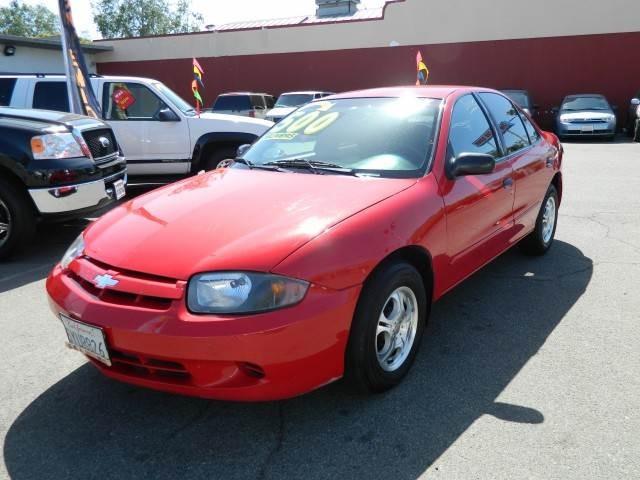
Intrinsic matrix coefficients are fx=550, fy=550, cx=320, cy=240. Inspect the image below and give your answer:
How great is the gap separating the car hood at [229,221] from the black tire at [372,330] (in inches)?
13.9

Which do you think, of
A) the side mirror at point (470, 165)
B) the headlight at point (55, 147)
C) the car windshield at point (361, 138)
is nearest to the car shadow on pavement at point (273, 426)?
the side mirror at point (470, 165)

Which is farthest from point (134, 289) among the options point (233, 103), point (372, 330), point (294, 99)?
point (233, 103)

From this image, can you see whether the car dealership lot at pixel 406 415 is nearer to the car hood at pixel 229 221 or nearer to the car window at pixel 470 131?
the car hood at pixel 229 221

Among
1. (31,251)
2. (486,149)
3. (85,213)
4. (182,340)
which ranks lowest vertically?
(31,251)

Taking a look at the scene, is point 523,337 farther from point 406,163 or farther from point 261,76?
point 261,76

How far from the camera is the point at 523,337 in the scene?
135 inches

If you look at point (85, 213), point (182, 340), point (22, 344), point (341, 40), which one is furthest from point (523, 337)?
point (341, 40)

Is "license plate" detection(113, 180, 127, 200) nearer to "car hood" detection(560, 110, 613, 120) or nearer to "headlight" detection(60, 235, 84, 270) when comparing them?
"headlight" detection(60, 235, 84, 270)

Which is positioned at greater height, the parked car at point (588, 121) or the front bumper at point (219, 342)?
the front bumper at point (219, 342)

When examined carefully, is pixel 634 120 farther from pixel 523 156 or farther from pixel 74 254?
pixel 74 254

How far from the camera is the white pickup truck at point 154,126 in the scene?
7.76 m

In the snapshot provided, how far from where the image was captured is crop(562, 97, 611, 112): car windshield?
16.4 m

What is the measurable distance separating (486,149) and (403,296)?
150 cm

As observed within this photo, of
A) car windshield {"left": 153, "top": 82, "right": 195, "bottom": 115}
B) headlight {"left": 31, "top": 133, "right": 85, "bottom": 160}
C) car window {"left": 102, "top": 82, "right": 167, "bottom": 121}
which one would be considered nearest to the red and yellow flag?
car windshield {"left": 153, "top": 82, "right": 195, "bottom": 115}
